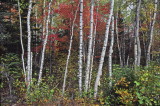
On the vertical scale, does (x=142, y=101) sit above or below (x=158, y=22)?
below

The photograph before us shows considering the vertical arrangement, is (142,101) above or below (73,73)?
above

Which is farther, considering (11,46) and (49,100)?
(11,46)

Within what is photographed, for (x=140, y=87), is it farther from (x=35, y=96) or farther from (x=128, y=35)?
(x=128, y=35)

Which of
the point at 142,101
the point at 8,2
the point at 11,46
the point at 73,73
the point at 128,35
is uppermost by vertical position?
the point at 8,2

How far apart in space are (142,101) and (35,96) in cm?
369

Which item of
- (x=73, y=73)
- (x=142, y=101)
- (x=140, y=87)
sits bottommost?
(x=73, y=73)

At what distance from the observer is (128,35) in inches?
730

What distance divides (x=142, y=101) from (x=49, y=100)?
3229 millimetres

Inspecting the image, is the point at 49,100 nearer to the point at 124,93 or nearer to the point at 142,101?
the point at 124,93

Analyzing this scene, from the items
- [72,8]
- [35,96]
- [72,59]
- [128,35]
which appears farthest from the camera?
[128,35]

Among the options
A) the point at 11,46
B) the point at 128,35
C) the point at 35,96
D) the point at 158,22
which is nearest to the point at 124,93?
the point at 35,96

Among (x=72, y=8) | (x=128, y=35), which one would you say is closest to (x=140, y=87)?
(x=72, y=8)

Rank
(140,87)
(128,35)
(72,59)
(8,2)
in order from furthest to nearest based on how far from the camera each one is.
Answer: (128,35) → (72,59) → (8,2) → (140,87)

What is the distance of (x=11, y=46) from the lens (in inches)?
469
